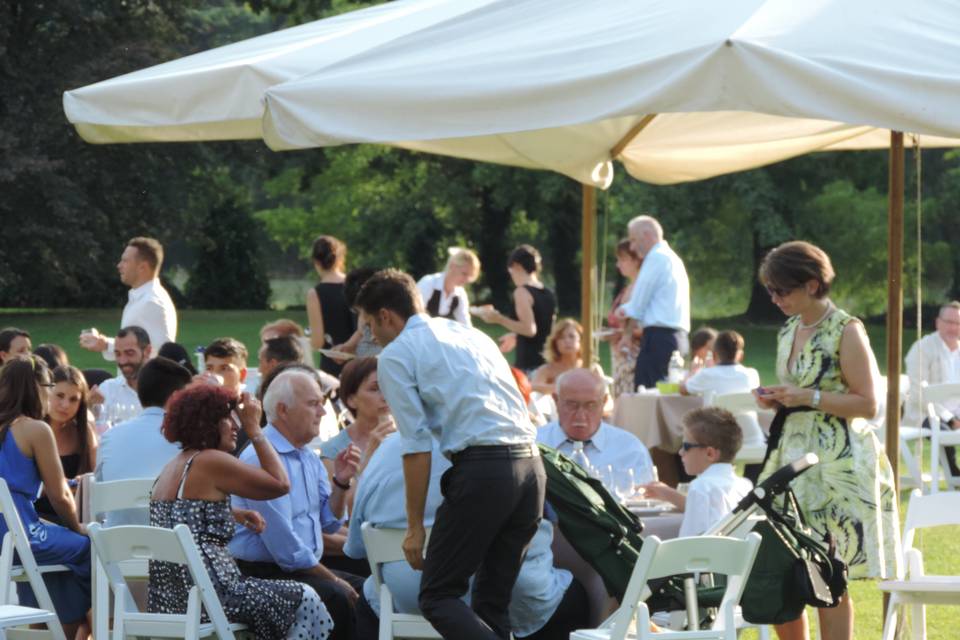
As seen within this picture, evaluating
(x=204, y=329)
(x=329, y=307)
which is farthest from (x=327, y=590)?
(x=204, y=329)

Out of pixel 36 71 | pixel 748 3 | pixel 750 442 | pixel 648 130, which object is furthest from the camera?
pixel 36 71

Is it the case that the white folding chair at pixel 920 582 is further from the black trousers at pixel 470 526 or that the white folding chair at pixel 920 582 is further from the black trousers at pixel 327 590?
the black trousers at pixel 327 590

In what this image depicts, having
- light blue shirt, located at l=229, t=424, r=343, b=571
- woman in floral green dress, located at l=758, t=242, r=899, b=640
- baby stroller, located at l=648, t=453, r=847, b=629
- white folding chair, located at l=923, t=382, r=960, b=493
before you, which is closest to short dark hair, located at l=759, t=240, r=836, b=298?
woman in floral green dress, located at l=758, t=242, r=899, b=640

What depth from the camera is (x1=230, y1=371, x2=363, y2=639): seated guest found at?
566 cm

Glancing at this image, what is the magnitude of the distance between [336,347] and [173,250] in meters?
58.4

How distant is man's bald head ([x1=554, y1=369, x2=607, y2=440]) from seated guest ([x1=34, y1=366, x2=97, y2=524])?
2.08 meters

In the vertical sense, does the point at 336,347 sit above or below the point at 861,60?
below

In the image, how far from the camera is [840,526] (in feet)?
18.7

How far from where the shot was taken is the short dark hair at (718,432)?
568 centimetres

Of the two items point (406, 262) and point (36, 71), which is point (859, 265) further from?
point (36, 71)

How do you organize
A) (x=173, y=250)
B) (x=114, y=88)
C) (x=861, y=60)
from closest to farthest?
(x=861, y=60), (x=114, y=88), (x=173, y=250)

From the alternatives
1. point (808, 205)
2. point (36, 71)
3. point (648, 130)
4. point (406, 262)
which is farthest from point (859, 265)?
point (648, 130)

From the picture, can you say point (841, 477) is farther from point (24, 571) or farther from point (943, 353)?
point (943, 353)

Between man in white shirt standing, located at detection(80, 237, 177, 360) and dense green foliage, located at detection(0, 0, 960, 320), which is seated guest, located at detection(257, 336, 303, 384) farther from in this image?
dense green foliage, located at detection(0, 0, 960, 320)
